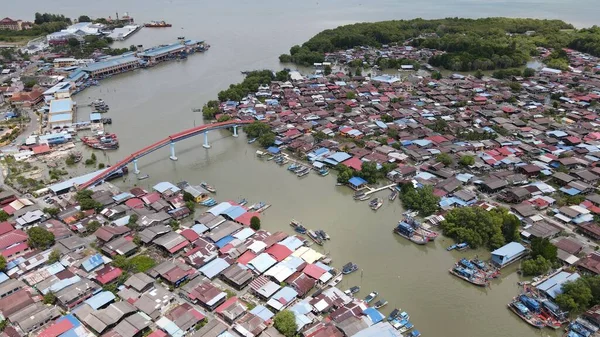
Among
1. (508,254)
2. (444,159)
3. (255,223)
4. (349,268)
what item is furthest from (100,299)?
(444,159)

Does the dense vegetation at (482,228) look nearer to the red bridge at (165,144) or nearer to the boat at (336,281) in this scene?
the boat at (336,281)

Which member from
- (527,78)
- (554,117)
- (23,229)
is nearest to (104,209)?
(23,229)

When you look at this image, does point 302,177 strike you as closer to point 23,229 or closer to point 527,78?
point 23,229

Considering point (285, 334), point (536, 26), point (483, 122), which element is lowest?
point (285, 334)

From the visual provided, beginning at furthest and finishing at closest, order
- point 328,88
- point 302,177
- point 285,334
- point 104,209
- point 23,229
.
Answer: point 328,88 → point 302,177 → point 104,209 → point 23,229 → point 285,334

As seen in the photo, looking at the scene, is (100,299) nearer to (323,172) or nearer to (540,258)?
(323,172)

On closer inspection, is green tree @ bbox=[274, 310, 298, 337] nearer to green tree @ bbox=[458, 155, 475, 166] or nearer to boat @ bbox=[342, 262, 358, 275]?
boat @ bbox=[342, 262, 358, 275]

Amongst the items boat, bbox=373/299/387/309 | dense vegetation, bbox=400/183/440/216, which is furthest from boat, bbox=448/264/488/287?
dense vegetation, bbox=400/183/440/216

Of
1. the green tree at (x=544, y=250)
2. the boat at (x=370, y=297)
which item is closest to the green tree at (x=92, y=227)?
the boat at (x=370, y=297)
